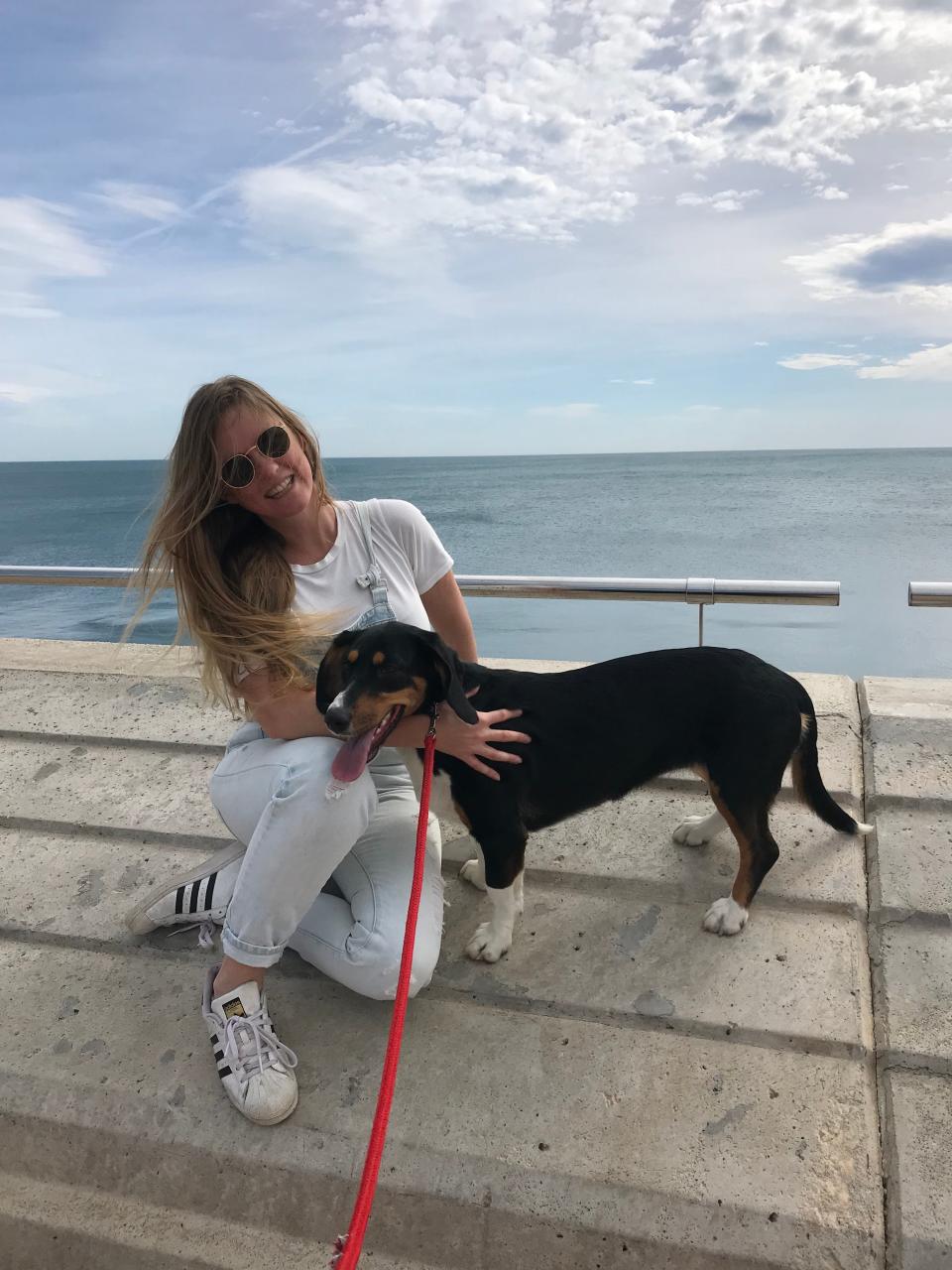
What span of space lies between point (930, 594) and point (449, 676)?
2.22m

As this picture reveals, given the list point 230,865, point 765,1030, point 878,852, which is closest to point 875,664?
point 878,852

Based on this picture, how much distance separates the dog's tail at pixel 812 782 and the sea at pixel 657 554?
4.93ft

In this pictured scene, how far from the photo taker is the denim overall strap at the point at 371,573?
2.50 m

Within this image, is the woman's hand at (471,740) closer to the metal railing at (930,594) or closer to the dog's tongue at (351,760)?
the dog's tongue at (351,760)

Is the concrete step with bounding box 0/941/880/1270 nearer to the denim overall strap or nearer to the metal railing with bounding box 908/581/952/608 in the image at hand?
the denim overall strap

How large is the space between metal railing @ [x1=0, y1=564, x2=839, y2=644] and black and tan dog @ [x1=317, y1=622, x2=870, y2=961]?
3.41 ft

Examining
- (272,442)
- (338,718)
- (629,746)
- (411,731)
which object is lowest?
(629,746)

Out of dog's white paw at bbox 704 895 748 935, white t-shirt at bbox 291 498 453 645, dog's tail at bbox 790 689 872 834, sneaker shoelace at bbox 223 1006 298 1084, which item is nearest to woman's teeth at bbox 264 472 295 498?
A: white t-shirt at bbox 291 498 453 645

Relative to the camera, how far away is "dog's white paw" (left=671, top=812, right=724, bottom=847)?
105 inches

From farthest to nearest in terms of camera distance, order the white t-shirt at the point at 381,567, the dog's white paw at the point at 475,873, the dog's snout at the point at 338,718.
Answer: the dog's white paw at the point at 475,873 < the white t-shirt at the point at 381,567 < the dog's snout at the point at 338,718

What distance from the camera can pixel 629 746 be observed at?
2.32m

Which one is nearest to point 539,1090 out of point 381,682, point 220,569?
point 381,682

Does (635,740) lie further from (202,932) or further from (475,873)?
(202,932)

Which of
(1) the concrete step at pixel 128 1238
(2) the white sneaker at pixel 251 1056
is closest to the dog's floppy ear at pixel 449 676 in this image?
(2) the white sneaker at pixel 251 1056
